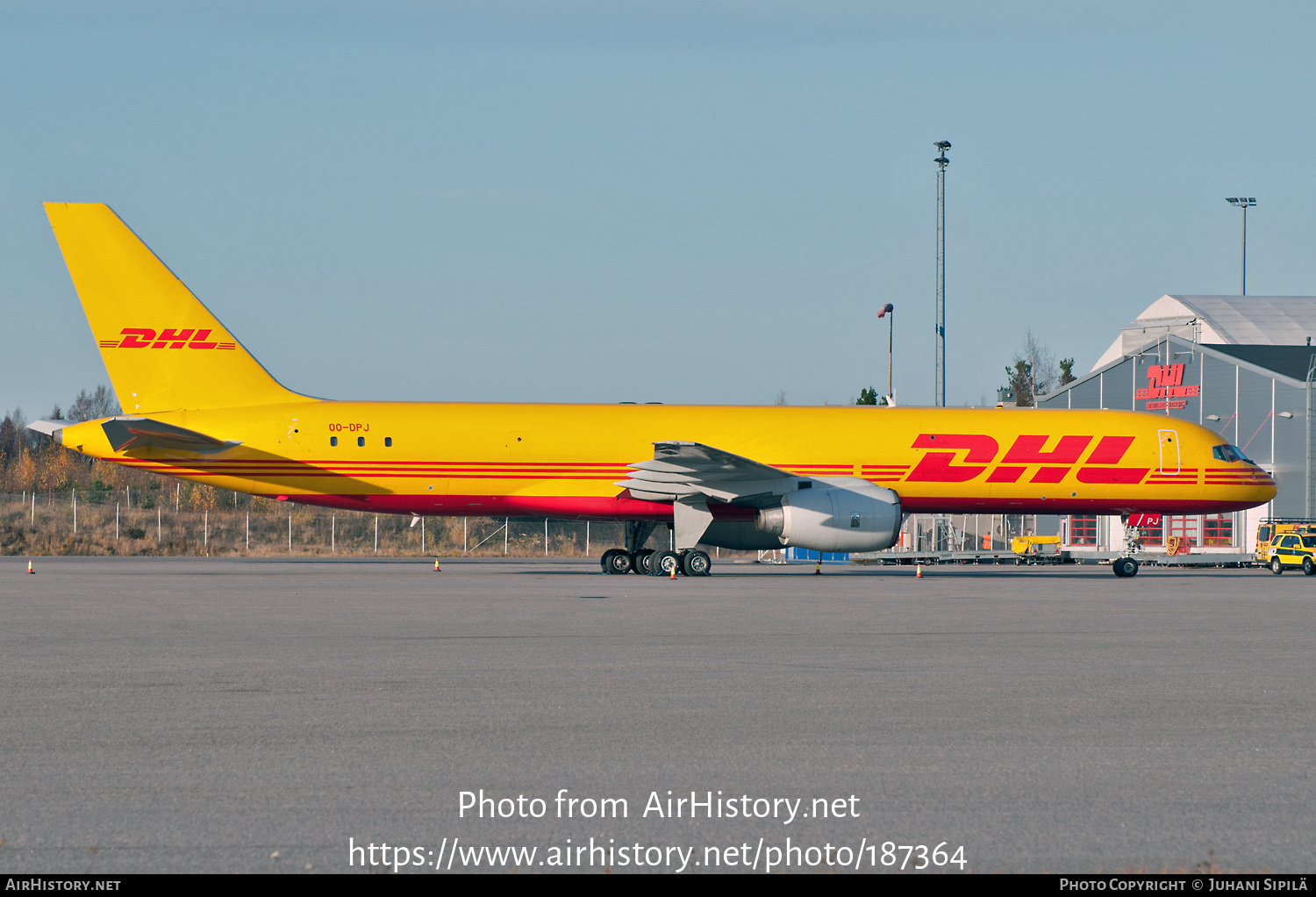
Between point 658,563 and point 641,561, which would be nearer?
point 658,563

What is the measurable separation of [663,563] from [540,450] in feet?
12.0

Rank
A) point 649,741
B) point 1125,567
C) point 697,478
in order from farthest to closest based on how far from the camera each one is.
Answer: point 1125,567 → point 697,478 → point 649,741

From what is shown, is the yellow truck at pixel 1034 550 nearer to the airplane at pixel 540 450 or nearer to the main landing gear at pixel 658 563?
the airplane at pixel 540 450

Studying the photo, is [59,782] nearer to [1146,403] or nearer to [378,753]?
[378,753]

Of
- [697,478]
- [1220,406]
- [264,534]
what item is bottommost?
[264,534]

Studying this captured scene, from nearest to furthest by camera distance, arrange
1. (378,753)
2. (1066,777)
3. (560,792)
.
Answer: (560,792) < (1066,777) < (378,753)

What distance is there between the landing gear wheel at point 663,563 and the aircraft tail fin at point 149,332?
8.63 metres

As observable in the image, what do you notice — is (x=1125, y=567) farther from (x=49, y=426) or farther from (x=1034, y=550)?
(x=49, y=426)

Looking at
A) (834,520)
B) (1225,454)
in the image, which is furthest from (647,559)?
(1225,454)

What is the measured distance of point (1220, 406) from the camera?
4653 cm

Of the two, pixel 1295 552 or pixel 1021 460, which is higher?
pixel 1021 460
